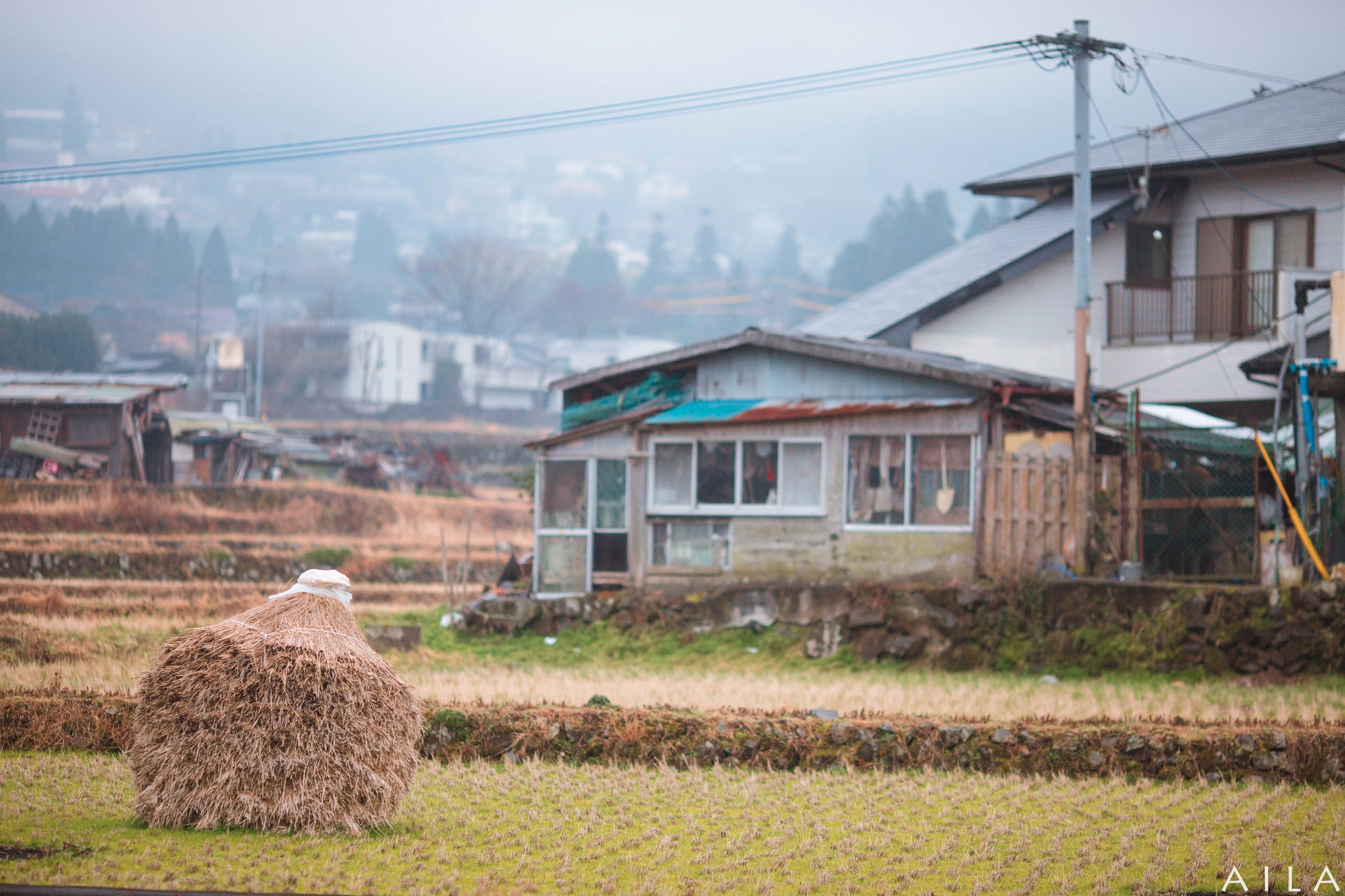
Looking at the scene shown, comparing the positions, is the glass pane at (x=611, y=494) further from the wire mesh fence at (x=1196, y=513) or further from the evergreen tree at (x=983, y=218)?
the evergreen tree at (x=983, y=218)

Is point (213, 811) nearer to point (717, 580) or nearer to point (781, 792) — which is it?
point (781, 792)

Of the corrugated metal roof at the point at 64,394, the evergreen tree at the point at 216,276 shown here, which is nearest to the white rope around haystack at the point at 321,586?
the corrugated metal roof at the point at 64,394

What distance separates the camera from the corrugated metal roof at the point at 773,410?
1980 cm

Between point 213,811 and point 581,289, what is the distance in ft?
366

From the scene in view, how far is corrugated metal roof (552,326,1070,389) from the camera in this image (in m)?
19.5

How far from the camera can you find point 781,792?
10.8m

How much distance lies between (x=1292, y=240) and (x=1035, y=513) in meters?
10.0

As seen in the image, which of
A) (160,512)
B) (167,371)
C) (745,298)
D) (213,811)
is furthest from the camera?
(745,298)

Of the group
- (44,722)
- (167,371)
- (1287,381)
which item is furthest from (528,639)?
(167,371)

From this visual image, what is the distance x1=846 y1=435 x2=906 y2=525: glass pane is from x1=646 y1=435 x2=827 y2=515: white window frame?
0.43 metres

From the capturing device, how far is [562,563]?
21625mm

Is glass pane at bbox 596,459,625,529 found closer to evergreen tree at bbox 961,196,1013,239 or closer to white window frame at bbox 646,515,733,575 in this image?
white window frame at bbox 646,515,733,575

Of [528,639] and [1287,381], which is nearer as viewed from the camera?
[528,639]

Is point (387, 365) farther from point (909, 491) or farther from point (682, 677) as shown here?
point (682, 677)
